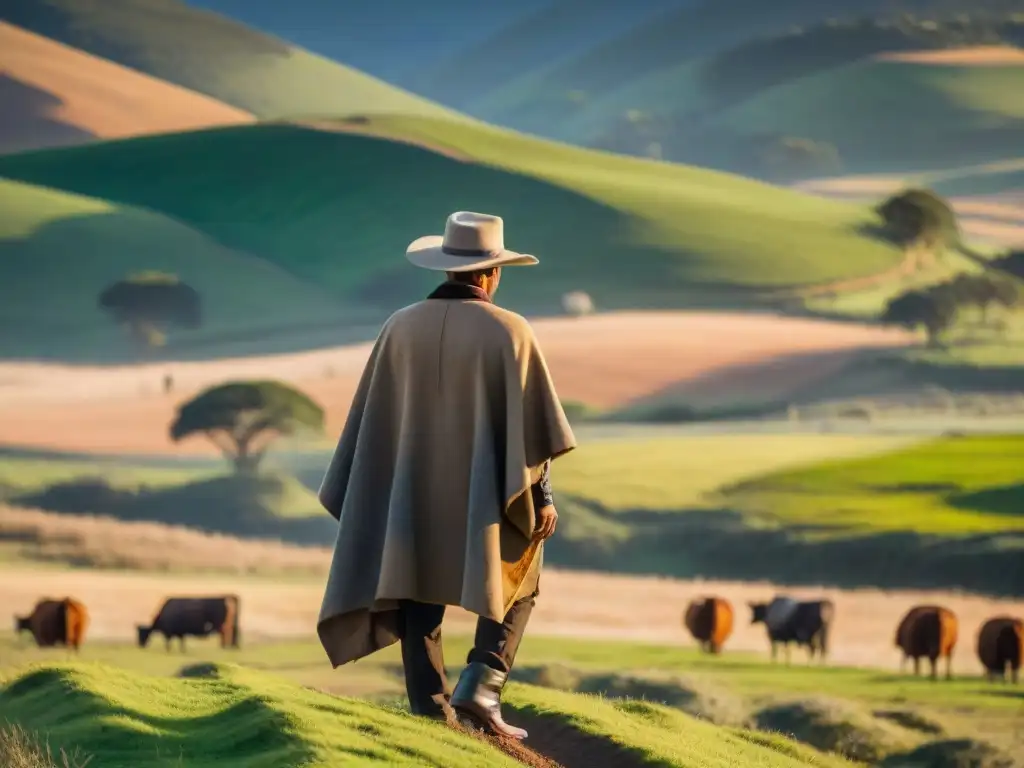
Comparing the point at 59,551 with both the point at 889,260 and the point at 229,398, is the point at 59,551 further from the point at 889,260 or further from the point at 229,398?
the point at 889,260

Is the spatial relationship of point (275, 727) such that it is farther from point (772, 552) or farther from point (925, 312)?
point (925, 312)

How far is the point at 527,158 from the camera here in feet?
457

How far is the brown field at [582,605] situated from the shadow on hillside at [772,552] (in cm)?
148

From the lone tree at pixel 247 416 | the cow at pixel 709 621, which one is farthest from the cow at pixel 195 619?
the lone tree at pixel 247 416

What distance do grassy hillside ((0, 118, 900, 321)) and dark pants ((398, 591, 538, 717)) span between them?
102704 mm

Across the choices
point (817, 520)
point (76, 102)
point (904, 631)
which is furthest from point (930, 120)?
point (904, 631)

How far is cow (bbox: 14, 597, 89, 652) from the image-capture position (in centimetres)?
4347

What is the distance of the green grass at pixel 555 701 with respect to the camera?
11.9m

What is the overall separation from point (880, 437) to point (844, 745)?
6279cm

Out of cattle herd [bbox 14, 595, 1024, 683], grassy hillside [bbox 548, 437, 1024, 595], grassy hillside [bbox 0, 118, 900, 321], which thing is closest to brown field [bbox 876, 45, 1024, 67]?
grassy hillside [bbox 0, 118, 900, 321]

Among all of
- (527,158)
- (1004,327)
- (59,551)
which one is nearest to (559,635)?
(59,551)

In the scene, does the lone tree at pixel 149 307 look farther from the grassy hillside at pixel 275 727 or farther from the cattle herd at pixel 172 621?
the grassy hillside at pixel 275 727

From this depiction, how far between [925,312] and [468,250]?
93.8 metres

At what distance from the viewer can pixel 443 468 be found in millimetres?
12047
